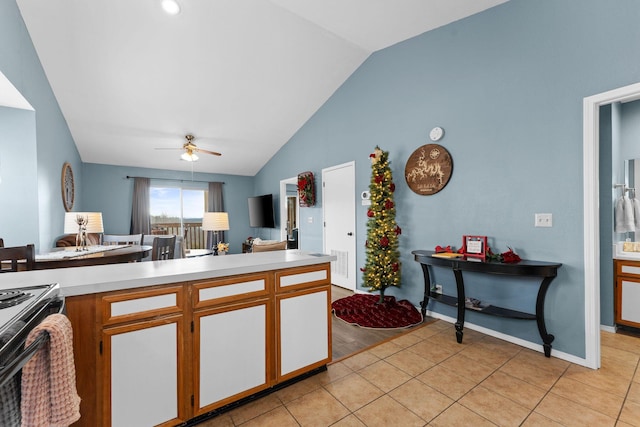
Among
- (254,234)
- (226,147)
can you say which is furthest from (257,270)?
(254,234)

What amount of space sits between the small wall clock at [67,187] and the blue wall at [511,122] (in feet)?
16.2

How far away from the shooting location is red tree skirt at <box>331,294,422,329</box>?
10.3 ft

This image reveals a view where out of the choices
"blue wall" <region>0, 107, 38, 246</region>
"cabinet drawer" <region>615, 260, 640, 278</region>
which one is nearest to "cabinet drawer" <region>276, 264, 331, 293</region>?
"cabinet drawer" <region>615, 260, 640, 278</region>

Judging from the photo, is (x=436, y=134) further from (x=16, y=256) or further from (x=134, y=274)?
(x=16, y=256)

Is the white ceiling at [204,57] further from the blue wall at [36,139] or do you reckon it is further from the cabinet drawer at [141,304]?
the cabinet drawer at [141,304]

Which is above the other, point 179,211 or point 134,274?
point 179,211

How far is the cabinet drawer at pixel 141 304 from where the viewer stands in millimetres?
1355

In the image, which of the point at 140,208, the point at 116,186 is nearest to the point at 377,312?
the point at 140,208

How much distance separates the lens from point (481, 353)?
98.8 inches

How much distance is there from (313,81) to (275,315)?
12.6 ft

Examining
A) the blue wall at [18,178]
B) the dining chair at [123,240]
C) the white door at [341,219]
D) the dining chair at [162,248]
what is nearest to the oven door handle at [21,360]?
the dining chair at [162,248]

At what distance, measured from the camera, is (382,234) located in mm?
3553

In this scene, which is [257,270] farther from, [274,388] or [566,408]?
[566,408]

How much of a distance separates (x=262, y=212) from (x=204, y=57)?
3824 mm
